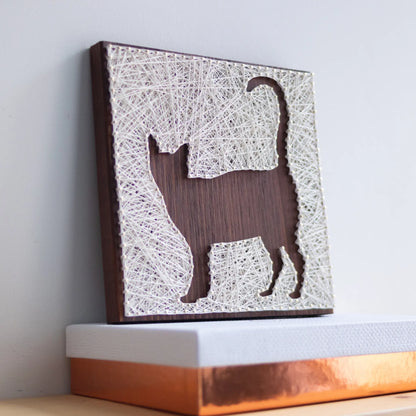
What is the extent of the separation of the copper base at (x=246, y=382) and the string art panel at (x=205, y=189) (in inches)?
4.4

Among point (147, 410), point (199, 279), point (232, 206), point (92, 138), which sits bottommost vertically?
point (147, 410)

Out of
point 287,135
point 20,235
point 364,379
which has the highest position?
point 287,135

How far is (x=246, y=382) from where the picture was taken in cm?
84

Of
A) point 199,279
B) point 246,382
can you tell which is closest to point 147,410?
point 246,382

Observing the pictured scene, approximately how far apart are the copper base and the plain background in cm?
11

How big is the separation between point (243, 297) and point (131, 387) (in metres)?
0.26

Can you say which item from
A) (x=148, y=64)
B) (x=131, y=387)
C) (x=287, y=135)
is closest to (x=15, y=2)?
(x=148, y=64)

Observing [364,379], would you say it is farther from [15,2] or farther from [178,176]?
[15,2]

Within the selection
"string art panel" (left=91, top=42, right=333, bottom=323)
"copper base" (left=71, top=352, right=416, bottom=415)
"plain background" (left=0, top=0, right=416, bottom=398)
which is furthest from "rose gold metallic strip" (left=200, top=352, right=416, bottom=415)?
"plain background" (left=0, top=0, right=416, bottom=398)

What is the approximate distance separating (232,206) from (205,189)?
0.18 ft

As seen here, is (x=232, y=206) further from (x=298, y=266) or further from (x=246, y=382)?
(x=246, y=382)

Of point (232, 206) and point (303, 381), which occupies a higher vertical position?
point (232, 206)

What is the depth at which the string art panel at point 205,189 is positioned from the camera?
3.49 ft

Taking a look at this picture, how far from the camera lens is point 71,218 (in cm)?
110
